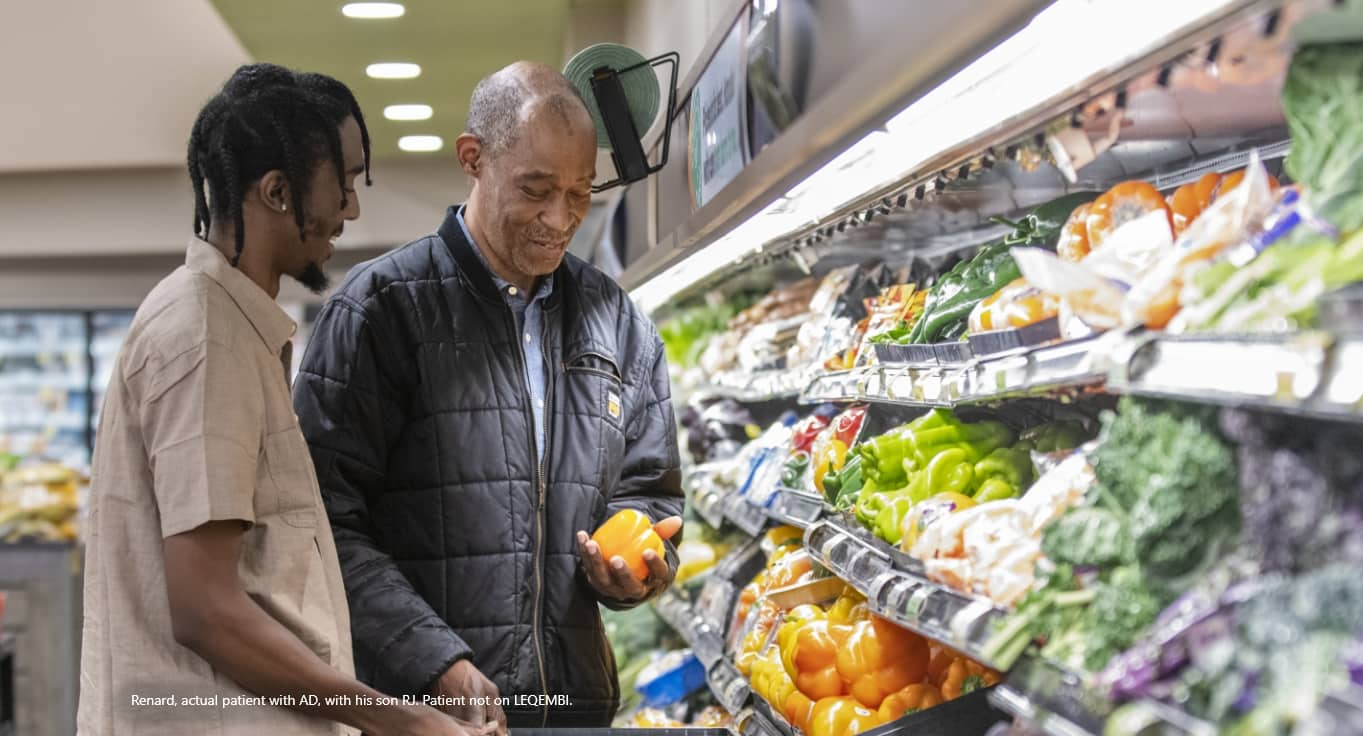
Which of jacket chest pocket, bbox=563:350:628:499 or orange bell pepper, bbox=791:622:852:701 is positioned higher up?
jacket chest pocket, bbox=563:350:628:499

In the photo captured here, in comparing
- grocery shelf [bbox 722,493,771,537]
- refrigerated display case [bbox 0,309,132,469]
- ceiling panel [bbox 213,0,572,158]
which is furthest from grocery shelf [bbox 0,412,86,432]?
grocery shelf [bbox 722,493,771,537]

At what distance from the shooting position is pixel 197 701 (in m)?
1.82

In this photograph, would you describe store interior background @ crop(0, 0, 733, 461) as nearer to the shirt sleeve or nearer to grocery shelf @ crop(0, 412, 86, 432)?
grocery shelf @ crop(0, 412, 86, 432)

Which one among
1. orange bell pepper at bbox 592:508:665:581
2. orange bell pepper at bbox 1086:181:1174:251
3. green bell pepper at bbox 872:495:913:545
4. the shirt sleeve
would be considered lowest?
orange bell pepper at bbox 592:508:665:581

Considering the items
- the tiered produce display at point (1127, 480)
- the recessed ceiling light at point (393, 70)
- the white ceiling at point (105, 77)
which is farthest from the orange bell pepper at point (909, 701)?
the white ceiling at point (105, 77)

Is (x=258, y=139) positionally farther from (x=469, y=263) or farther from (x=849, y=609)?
(x=849, y=609)

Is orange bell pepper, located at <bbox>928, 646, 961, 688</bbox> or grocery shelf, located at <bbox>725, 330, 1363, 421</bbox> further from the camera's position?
orange bell pepper, located at <bbox>928, 646, 961, 688</bbox>

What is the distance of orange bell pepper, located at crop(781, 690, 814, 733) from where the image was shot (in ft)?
7.69

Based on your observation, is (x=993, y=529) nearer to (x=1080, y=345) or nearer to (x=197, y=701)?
(x=1080, y=345)

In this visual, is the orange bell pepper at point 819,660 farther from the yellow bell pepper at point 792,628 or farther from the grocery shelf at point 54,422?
the grocery shelf at point 54,422

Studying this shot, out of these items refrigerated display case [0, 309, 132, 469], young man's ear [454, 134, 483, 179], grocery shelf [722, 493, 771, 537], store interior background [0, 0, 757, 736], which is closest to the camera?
young man's ear [454, 134, 483, 179]

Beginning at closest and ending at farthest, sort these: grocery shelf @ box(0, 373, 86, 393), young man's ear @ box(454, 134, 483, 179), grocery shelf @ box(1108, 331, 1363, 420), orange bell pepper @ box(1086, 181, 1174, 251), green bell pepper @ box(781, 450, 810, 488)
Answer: grocery shelf @ box(1108, 331, 1363, 420) < orange bell pepper @ box(1086, 181, 1174, 251) < young man's ear @ box(454, 134, 483, 179) < green bell pepper @ box(781, 450, 810, 488) < grocery shelf @ box(0, 373, 86, 393)

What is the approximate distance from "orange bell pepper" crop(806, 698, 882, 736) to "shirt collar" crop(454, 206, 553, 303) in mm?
995

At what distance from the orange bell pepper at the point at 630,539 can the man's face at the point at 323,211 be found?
0.81 m
